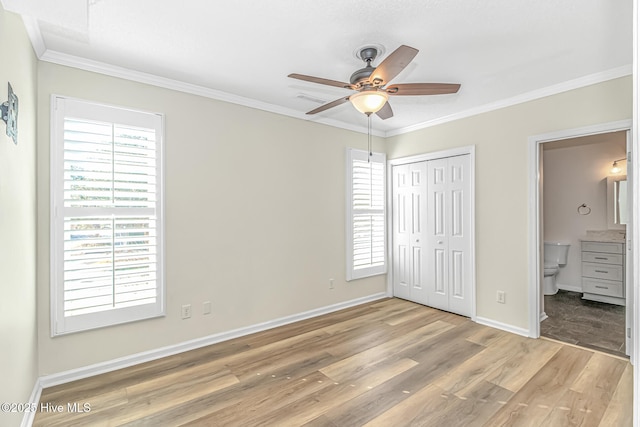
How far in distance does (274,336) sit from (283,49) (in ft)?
9.09

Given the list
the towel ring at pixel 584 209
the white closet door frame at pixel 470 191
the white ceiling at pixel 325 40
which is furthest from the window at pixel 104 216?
the towel ring at pixel 584 209

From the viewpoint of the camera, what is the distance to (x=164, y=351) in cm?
289

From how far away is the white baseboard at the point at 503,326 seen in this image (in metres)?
3.33

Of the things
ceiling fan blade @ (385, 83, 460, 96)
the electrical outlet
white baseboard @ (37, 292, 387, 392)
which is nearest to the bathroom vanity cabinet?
white baseboard @ (37, 292, 387, 392)

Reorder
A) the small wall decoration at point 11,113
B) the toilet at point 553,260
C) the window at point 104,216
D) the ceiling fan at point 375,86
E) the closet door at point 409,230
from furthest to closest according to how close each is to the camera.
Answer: the toilet at point 553,260, the closet door at point 409,230, the window at point 104,216, the ceiling fan at point 375,86, the small wall decoration at point 11,113

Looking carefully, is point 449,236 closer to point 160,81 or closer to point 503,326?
point 503,326

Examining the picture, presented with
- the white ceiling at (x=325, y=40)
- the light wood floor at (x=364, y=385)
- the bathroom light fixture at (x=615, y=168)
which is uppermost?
the white ceiling at (x=325, y=40)

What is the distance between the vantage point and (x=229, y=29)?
2.14 metres

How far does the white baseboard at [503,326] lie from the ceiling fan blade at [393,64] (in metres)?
3.03

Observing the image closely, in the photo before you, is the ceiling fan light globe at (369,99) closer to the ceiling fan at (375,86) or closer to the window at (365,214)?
the ceiling fan at (375,86)

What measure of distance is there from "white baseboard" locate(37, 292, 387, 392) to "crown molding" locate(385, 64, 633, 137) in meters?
2.85

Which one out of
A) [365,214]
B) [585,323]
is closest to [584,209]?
[585,323]

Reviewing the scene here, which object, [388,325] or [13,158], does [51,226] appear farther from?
[388,325]

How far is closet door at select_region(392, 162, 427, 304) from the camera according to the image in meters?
4.40
